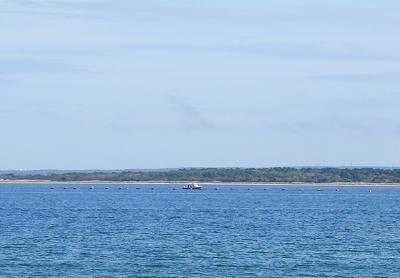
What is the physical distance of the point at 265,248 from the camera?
76688 millimetres

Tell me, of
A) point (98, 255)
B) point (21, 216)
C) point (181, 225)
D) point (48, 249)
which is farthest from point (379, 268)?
point (21, 216)

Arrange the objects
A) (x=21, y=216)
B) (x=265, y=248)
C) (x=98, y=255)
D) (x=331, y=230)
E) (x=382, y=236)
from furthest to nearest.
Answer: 1. (x=21, y=216)
2. (x=331, y=230)
3. (x=382, y=236)
4. (x=265, y=248)
5. (x=98, y=255)

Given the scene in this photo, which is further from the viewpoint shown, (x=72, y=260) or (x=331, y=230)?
(x=331, y=230)

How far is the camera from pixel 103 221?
112m

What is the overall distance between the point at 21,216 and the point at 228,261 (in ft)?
198

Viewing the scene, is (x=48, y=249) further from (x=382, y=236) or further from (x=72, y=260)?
(x=382, y=236)

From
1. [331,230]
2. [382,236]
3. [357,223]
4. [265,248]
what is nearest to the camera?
[265,248]

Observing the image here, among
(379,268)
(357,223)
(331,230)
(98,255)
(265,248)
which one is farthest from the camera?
(357,223)

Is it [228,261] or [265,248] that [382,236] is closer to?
[265,248]

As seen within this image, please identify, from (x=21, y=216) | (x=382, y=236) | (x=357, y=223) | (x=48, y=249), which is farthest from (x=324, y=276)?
(x=21, y=216)

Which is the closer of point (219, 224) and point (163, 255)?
point (163, 255)

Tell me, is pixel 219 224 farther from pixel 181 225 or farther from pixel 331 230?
pixel 331 230

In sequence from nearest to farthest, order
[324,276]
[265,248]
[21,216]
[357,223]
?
1. [324,276]
2. [265,248]
3. [357,223]
4. [21,216]

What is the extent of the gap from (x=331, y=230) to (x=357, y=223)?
47.0ft
